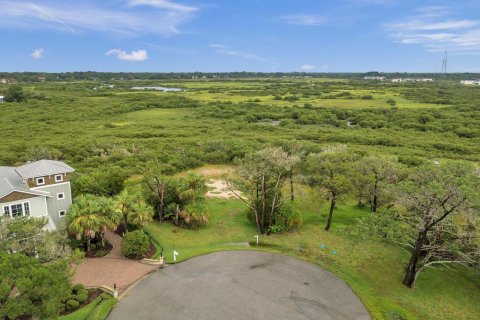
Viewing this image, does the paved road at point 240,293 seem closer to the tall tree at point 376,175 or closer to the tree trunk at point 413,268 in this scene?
the tree trunk at point 413,268

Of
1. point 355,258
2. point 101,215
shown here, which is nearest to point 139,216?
point 101,215

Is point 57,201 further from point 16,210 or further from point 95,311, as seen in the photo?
point 95,311

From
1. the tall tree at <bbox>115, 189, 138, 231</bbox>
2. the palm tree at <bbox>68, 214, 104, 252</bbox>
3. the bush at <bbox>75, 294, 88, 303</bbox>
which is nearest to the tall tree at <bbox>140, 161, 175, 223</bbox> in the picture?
the tall tree at <bbox>115, 189, 138, 231</bbox>

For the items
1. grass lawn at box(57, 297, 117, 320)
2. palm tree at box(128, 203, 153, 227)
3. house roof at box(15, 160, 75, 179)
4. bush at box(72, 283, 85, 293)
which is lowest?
grass lawn at box(57, 297, 117, 320)

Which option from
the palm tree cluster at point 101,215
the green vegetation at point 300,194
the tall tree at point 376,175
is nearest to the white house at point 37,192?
the palm tree cluster at point 101,215

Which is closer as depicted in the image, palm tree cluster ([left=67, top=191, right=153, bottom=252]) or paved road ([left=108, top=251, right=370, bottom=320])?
paved road ([left=108, top=251, right=370, bottom=320])

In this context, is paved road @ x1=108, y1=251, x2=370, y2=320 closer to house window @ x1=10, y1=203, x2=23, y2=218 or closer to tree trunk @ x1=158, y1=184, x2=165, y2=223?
tree trunk @ x1=158, y1=184, x2=165, y2=223

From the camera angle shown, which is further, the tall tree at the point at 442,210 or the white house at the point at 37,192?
the white house at the point at 37,192
